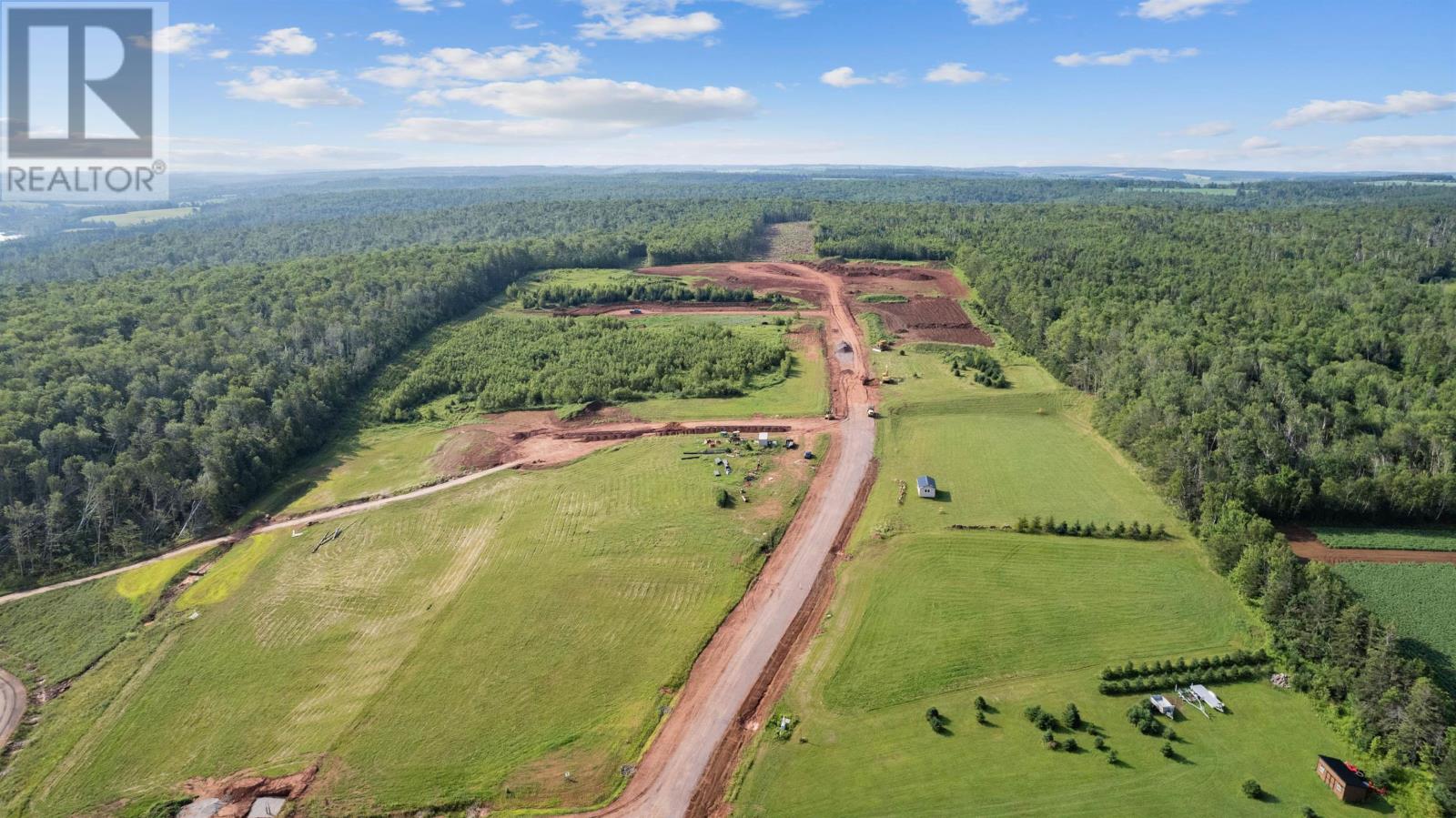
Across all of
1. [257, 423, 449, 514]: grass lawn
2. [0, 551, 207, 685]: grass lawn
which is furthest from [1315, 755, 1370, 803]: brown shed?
[0, 551, 207, 685]: grass lawn

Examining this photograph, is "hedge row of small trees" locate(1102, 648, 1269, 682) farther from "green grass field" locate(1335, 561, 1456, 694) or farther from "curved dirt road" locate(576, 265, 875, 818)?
"curved dirt road" locate(576, 265, 875, 818)

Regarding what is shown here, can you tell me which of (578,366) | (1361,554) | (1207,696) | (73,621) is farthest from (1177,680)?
(578,366)

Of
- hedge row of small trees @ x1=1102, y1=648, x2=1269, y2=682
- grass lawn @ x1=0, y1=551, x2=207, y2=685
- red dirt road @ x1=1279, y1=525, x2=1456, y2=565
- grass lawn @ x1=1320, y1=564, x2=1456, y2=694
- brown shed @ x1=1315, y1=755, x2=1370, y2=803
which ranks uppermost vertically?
red dirt road @ x1=1279, y1=525, x2=1456, y2=565

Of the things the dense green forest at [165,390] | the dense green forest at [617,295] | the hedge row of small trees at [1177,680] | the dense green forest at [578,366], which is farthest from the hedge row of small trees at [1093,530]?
the dense green forest at [617,295]

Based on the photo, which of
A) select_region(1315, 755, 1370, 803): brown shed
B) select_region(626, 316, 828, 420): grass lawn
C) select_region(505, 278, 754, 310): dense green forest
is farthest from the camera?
select_region(505, 278, 754, 310): dense green forest

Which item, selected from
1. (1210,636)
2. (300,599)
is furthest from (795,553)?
(300,599)

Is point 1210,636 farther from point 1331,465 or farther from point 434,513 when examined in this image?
point 434,513
